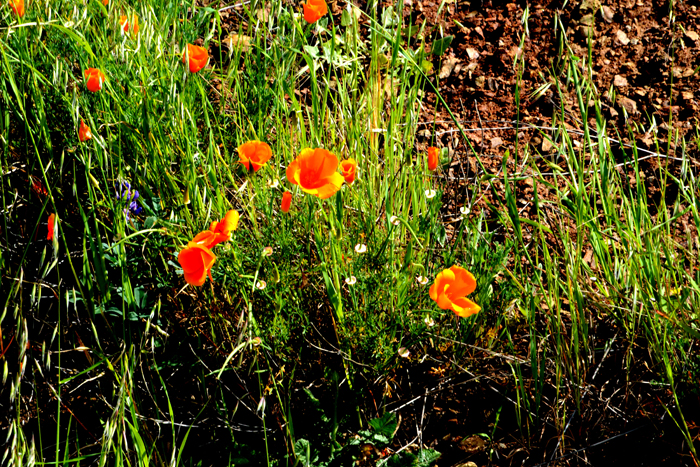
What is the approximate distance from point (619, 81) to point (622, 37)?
0.22 m

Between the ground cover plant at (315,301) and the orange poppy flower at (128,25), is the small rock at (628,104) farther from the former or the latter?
the orange poppy flower at (128,25)

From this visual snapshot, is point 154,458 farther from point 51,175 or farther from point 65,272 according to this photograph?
point 51,175

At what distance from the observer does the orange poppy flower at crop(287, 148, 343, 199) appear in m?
1.18

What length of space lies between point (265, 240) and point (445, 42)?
1213mm

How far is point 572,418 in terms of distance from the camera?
1.39 meters

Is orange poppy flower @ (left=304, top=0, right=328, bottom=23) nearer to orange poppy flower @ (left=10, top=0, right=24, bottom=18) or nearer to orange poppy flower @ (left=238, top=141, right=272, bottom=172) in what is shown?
orange poppy flower @ (left=238, top=141, right=272, bottom=172)

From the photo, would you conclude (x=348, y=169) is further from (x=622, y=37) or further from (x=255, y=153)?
(x=622, y=37)

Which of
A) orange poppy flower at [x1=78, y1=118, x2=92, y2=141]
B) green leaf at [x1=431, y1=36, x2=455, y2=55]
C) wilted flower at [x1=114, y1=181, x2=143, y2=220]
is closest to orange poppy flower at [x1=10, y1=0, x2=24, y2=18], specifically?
orange poppy flower at [x1=78, y1=118, x2=92, y2=141]

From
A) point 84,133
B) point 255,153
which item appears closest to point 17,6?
point 84,133

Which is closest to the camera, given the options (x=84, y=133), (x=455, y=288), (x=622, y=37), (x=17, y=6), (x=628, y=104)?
(x=455, y=288)

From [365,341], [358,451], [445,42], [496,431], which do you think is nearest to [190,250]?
[365,341]

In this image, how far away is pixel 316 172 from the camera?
4.09ft

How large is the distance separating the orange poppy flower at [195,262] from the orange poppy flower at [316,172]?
0.74 feet

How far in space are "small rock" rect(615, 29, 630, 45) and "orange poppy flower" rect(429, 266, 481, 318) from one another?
1.46 m
